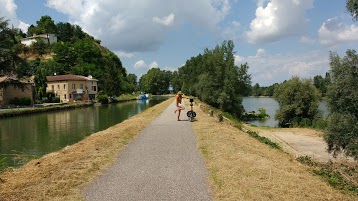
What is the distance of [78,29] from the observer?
16462cm

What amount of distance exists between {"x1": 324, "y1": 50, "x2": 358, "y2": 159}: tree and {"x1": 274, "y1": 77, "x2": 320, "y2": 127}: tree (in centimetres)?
2736

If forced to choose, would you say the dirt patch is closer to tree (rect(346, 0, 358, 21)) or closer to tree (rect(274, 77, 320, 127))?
tree (rect(346, 0, 358, 21))

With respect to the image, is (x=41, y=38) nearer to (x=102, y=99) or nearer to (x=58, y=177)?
(x=102, y=99)

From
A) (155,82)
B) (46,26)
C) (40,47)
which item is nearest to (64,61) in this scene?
(40,47)

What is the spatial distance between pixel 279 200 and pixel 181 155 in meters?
4.72

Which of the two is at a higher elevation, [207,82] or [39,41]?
[39,41]

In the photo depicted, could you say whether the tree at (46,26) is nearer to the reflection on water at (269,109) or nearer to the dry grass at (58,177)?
the reflection on water at (269,109)

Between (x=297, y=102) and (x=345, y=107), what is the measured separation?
2967 centimetres

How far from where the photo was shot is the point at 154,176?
8.06m

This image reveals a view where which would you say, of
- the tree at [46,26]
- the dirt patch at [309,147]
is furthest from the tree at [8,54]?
the tree at [46,26]

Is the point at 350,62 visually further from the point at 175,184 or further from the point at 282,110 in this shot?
the point at 282,110

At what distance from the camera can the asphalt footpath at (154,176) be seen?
6676mm

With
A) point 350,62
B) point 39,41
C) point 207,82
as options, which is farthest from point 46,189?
point 39,41

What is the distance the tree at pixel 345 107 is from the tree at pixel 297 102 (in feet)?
89.8
